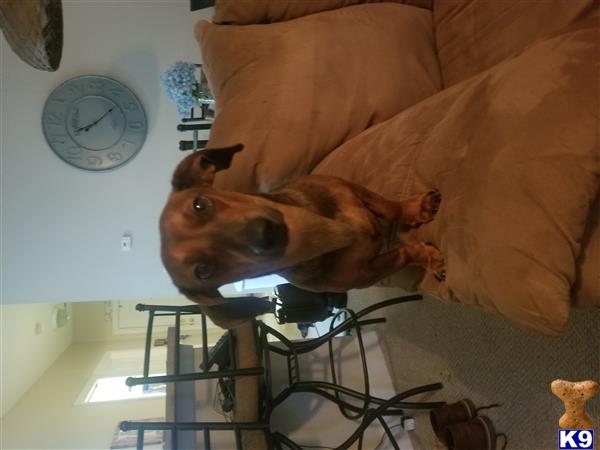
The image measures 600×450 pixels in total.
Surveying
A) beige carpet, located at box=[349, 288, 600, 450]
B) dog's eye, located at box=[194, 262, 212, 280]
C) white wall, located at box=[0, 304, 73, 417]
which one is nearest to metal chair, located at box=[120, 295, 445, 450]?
beige carpet, located at box=[349, 288, 600, 450]

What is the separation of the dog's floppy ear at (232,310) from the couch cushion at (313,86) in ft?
1.65

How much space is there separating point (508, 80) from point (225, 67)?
4.17 feet

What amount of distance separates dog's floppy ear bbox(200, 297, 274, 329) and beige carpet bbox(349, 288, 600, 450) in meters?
1.03

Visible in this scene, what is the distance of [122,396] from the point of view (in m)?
4.49

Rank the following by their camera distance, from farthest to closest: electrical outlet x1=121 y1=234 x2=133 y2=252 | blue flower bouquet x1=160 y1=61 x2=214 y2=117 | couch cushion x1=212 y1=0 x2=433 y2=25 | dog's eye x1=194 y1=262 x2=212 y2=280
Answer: electrical outlet x1=121 y1=234 x2=133 y2=252
blue flower bouquet x1=160 y1=61 x2=214 y2=117
couch cushion x1=212 y1=0 x2=433 y2=25
dog's eye x1=194 y1=262 x2=212 y2=280

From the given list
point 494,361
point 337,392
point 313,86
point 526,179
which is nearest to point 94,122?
point 313,86

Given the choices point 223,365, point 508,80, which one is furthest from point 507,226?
point 223,365

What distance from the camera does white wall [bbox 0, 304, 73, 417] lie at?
379 centimetres

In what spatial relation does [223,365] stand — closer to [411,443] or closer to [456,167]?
[411,443]

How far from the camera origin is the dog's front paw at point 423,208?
4.69ft

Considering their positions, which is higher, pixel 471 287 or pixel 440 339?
pixel 471 287

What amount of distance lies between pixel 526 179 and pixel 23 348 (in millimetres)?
4486

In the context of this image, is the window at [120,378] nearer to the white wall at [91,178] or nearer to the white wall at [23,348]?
the white wall at [23,348]

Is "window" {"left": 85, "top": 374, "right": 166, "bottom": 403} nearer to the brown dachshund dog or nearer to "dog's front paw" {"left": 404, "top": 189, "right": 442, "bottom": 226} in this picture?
the brown dachshund dog
